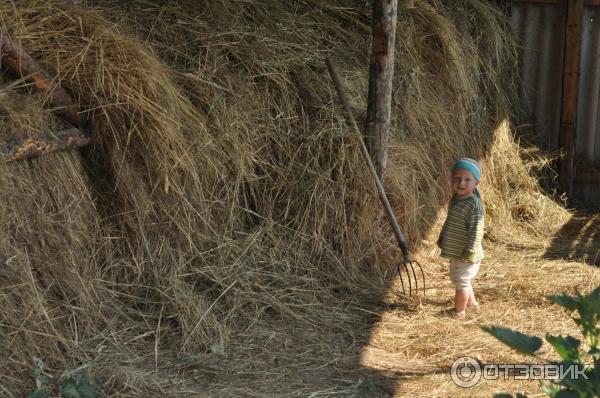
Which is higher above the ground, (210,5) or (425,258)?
(210,5)

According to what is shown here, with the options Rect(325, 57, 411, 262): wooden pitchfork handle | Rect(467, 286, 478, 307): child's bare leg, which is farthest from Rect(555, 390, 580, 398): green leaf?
Rect(325, 57, 411, 262): wooden pitchfork handle

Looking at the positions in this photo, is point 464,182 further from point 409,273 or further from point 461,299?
point 409,273

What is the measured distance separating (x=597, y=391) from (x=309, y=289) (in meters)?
3.09

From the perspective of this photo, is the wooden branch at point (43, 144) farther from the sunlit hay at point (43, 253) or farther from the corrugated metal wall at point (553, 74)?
the corrugated metal wall at point (553, 74)

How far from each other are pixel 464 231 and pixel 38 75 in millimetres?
2614

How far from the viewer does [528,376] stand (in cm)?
433

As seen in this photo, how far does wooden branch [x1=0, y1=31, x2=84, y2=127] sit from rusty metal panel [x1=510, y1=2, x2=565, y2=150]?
4578 millimetres

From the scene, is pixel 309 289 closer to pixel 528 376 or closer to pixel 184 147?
pixel 184 147

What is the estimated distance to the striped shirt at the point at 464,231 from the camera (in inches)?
210

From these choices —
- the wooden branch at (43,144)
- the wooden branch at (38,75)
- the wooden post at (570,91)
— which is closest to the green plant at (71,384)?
the wooden branch at (43,144)

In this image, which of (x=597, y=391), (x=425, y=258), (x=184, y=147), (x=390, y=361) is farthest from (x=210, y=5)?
(x=597, y=391)

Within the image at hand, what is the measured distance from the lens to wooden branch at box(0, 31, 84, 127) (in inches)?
180

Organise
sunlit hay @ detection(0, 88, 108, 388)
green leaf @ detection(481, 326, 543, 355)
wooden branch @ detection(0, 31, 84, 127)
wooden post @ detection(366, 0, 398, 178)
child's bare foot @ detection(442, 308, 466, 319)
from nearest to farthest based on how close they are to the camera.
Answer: green leaf @ detection(481, 326, 543, 355)
sunlit hay @ detection(0, 88, 108, 388)
wooden branch @ detection(0, 31, 84, 127)
child's bare foot @ detection(442, 308, 466, 319)
wooden post @ detection(366, 0, 398, 178)

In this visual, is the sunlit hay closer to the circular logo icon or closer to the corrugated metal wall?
the circular logo icon
